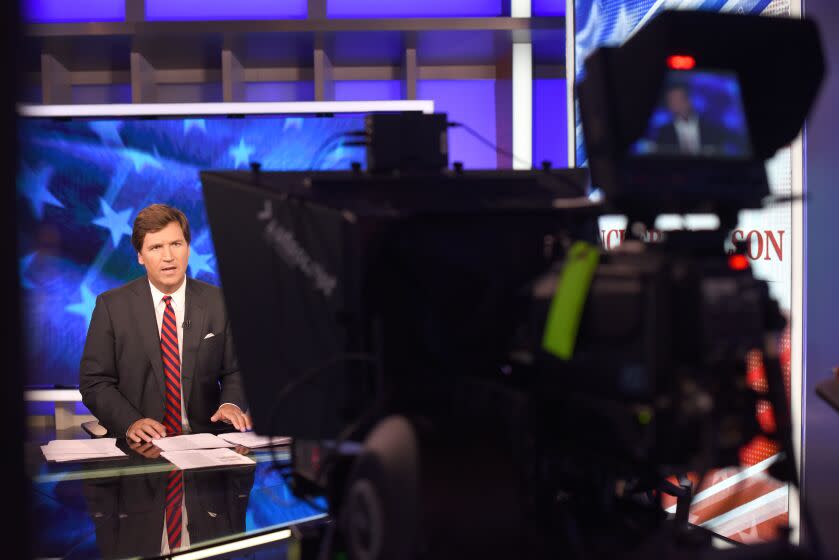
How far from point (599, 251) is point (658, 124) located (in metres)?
0.20

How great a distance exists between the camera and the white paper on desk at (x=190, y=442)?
235 cm

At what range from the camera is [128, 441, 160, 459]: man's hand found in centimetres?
225

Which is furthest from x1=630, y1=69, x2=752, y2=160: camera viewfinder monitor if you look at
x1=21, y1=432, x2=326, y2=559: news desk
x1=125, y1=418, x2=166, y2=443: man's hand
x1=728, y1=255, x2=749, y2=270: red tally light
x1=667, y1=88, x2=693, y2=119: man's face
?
x1=125, y1=418, x2=166, y2=443: man's hand

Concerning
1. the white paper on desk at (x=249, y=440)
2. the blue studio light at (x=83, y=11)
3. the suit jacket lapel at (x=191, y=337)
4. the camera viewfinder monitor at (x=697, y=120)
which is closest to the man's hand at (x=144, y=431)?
the white paper on desk at (x=249, y=440)

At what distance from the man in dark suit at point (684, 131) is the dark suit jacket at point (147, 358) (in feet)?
7.73

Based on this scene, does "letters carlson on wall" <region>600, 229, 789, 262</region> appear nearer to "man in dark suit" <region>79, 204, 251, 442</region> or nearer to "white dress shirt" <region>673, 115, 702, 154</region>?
"white dress shirt" <region>673, 115, 702, 154</region>

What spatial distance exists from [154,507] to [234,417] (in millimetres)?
1037

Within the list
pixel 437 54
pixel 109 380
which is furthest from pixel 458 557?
pixel 437 54

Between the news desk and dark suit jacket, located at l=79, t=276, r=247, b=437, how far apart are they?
91cm

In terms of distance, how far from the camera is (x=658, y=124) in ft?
3.60

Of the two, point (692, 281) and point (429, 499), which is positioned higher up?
point (692, 281)

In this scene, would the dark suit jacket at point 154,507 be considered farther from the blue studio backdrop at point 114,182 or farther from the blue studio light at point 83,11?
the blue studio light at point 83,11

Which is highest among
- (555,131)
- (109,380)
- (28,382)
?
(555,131)

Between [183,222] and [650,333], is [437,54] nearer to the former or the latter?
[183,222]
